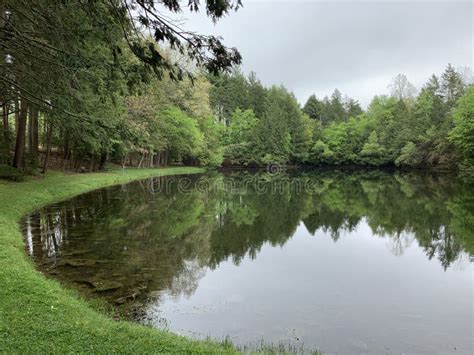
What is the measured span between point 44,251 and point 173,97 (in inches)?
1296

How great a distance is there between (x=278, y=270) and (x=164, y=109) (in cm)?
3147

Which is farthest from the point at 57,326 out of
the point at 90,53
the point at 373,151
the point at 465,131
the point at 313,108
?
the point at 313,108

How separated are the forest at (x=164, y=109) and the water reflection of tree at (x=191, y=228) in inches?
118

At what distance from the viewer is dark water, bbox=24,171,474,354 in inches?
245

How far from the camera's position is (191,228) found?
1366cm

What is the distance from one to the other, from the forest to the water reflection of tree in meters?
3.00

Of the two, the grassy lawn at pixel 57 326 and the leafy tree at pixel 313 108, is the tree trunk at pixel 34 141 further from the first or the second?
the leafy tree at pixel 313 108

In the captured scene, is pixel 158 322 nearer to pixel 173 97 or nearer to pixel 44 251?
pixel 44 251

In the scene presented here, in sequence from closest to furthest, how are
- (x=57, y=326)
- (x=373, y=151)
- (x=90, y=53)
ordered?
(x=57, y=326) → (x=90, y=53) → (x=373, y=151)

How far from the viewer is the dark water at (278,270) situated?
6.23 metres

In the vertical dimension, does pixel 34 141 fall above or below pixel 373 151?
below

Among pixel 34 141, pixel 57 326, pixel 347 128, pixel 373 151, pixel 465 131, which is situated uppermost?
pixel 347 128

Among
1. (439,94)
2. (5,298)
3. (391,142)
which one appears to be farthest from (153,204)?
(439,94)
